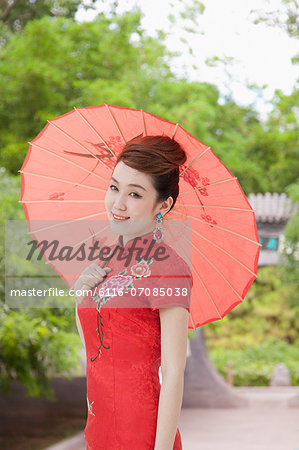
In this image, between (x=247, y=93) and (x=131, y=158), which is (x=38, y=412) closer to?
(x=131, y=158)

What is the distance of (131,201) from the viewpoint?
128cm

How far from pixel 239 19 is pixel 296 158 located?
297cm

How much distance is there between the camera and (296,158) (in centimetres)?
1132

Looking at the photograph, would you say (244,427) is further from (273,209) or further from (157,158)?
(157,158)

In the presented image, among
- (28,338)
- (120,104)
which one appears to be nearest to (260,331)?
(120,104)

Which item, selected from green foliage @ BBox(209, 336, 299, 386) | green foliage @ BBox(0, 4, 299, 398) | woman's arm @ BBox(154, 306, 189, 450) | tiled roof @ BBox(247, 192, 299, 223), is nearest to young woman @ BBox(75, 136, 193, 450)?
woman's arm @ BBox(154, 306, 189, 450)

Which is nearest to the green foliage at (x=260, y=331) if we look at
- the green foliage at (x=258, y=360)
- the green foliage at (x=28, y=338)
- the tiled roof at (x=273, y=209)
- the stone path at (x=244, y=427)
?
the green foliage at (x=258, y=360)

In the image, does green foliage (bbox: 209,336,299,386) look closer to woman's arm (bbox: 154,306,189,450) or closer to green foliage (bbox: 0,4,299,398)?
green foliage (bbox: 0,4,299,398)

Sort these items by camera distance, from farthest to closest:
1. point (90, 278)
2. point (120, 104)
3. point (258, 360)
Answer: point (258, 360) < point (120, 104) < point (90, 278)

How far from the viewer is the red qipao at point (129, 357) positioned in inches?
46.3

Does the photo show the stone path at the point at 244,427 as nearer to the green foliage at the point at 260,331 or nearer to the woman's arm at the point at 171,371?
the green foliage at the point at 260,331

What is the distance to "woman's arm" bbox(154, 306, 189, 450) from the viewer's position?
1.13 metres

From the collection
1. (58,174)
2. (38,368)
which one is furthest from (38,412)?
(58,174)

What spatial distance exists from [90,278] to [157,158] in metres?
0.31
